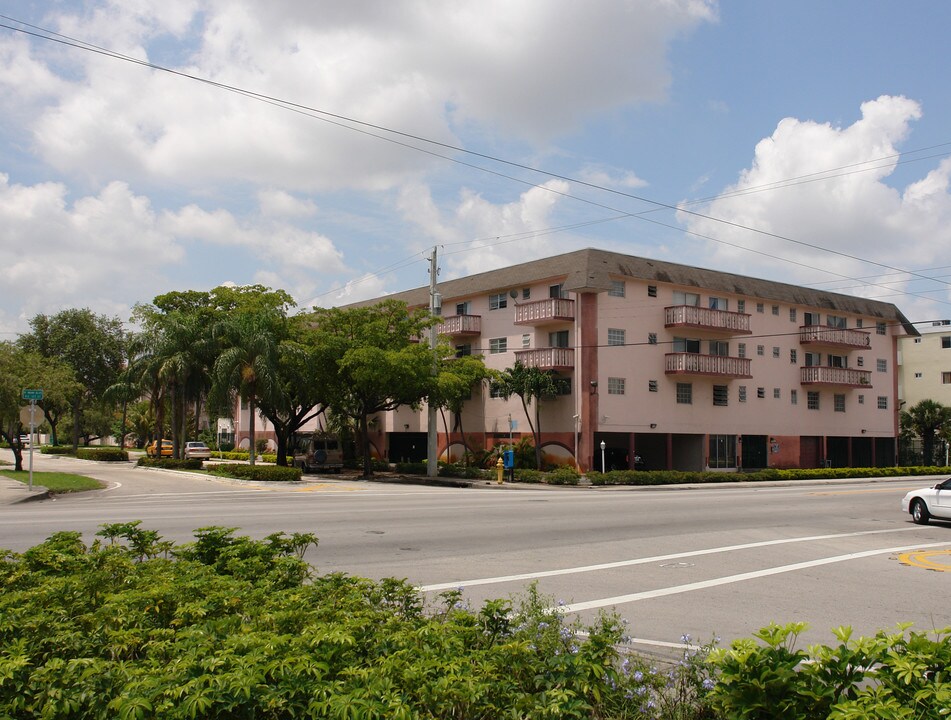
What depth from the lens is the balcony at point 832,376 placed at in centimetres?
5114

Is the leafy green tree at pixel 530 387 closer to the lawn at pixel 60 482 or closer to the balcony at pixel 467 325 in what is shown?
the balcony at pixel 467 325

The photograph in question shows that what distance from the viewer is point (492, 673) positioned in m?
4.67

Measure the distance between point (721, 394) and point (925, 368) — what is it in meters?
36.3

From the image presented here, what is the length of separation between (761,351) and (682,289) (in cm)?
766

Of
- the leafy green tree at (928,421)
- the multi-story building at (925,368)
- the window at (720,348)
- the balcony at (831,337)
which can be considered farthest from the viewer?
the multi-story building at (925,368)

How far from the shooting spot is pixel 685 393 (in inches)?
1780

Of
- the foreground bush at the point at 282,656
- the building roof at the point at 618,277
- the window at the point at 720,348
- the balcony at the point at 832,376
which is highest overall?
the building roof at the point at 618,277

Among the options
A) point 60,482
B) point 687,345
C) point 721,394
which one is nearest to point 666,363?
point 687,345

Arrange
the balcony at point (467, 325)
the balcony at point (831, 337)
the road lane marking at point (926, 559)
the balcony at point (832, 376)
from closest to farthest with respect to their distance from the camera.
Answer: the road lane marking at point (926, 559)
the balcony at point (467, 325)
the balcony at point (832, 376)
the balcony at point (831, 337)

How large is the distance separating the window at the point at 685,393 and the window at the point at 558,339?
288 inches

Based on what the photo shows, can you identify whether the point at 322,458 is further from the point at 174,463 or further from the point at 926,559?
the point at 926,559

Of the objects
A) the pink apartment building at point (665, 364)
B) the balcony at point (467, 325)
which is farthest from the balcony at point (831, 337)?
the balcony at point (467, 325)

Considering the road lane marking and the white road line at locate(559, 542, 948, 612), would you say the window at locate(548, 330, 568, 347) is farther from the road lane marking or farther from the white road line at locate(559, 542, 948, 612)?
the road lane marking

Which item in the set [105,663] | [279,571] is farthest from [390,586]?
[105,663]
